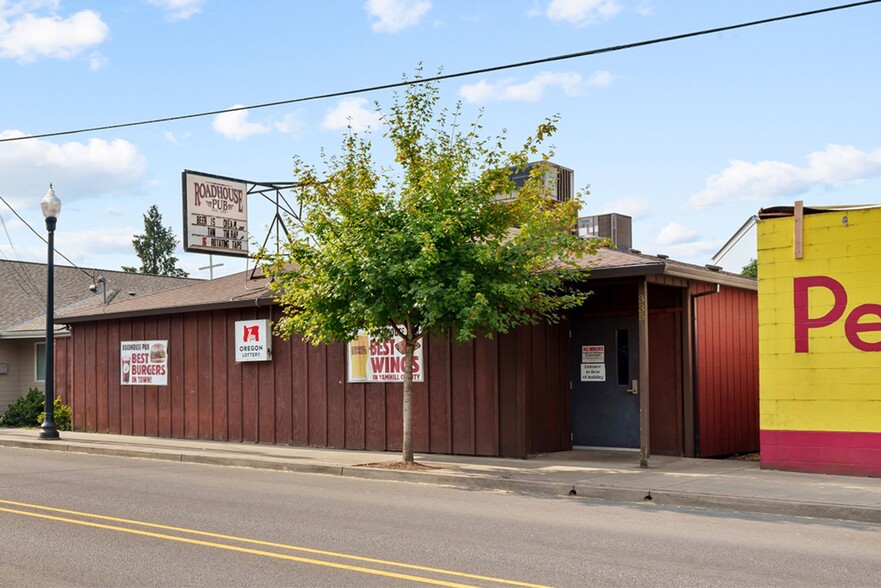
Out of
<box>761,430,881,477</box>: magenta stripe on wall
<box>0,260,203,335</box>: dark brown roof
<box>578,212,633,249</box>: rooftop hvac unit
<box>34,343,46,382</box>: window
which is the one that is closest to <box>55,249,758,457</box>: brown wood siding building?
<box>761,430,881,477</box>: magenta stripe on wall

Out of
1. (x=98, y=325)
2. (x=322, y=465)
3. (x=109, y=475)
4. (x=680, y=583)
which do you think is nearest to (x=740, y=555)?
(x=680, y=583)

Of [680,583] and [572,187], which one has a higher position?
[572,187]

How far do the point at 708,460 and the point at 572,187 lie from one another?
9090 millimetres

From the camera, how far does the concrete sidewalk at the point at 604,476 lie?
11.6 meters

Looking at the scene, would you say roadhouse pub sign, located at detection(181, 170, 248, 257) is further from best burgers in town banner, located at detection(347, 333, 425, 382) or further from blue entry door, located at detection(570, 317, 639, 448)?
blue entry door, located at detection(570, 317, 639, 448)

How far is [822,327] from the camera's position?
46.0ft

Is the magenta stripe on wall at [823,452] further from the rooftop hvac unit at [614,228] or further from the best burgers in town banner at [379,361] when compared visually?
the rooftop hvac unit at [614,228]

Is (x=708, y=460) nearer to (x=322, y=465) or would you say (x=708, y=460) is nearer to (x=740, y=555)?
(x=322, y=465)

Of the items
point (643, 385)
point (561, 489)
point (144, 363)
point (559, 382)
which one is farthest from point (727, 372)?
point (144, 363)

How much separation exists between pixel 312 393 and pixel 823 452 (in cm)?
1011

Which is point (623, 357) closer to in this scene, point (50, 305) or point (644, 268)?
point (644, 268)

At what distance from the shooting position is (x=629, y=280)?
53.6 ft

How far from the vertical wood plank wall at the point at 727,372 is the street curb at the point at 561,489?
15.7ft

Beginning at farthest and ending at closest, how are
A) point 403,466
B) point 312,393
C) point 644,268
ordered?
point 312,393 < point 403,466 < point 644,268
